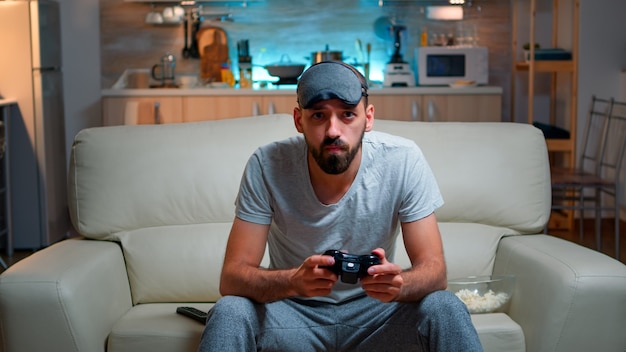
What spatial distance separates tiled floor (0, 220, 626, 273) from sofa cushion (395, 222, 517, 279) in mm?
2461

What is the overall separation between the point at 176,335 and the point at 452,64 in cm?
459

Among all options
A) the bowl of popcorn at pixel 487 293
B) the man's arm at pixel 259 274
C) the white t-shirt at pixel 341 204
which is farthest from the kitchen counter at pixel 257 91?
the man's arm at pixel 259 274

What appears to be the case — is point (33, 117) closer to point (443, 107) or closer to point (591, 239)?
point (443, 107)

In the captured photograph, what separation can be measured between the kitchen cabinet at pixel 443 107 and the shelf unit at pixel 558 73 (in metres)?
0.27

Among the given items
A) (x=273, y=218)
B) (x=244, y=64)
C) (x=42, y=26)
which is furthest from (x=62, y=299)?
(x=244, y=64)

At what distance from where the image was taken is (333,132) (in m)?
2.40

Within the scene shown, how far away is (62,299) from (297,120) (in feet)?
2.71

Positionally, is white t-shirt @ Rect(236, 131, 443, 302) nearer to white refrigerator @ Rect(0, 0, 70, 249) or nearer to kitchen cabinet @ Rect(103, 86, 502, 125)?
white refrigerator @ Rect(0, 0, 70, 249)

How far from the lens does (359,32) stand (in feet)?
23.7

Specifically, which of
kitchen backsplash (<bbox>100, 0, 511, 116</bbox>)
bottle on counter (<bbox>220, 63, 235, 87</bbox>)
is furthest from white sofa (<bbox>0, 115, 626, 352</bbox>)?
kitchen backsplash (<bbox>100, 0, 511, 116</bbox>)

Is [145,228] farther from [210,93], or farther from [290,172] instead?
[210,93]

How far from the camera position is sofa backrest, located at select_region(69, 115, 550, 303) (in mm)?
3086

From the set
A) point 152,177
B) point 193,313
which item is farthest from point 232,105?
point 193,313

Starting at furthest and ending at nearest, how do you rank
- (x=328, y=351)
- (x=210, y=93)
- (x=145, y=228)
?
(x=210, y=93), (x=145, y=228), (x=328, y=351)
